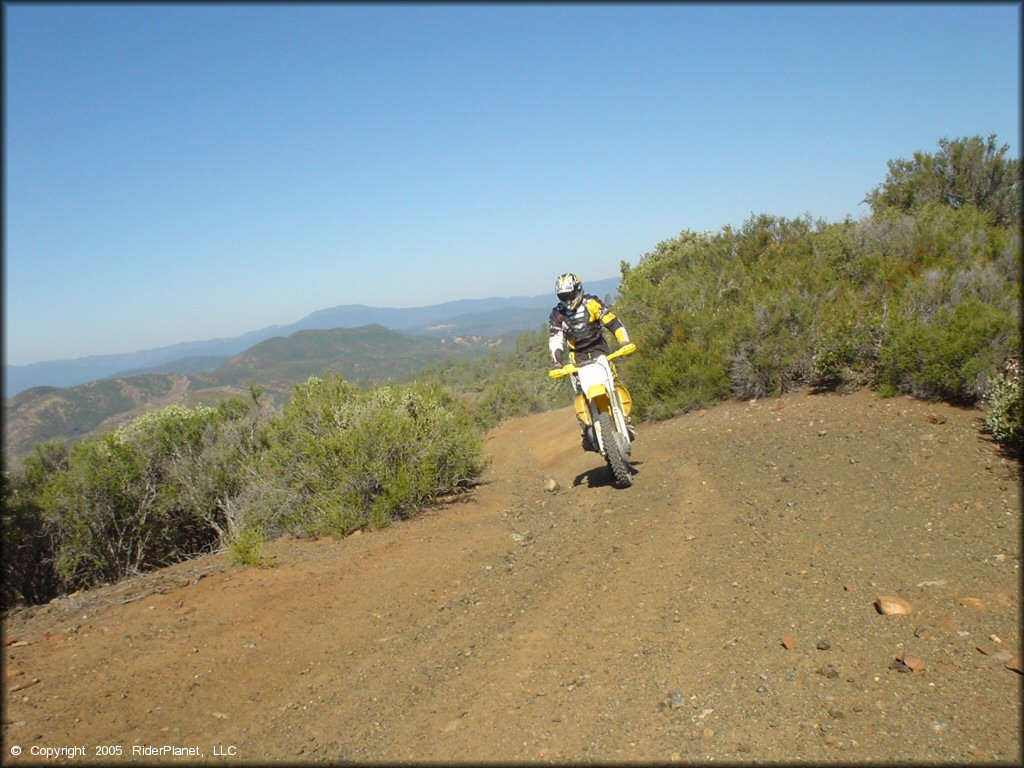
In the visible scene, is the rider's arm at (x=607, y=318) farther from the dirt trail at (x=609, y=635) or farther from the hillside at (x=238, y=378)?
the hillside at (x=238, y=378)

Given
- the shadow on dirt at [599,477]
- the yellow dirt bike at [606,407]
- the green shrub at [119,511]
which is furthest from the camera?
the green shrub at [119,511]

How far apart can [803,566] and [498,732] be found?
8.74ft

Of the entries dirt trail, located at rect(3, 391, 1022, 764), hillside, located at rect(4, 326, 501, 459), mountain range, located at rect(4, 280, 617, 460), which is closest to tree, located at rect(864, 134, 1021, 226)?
mountain range, located at rect(4, 280, 617, 460)

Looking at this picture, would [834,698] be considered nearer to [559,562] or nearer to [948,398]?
[559,562]

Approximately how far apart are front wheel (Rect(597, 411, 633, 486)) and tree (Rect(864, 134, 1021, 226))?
13450 mm

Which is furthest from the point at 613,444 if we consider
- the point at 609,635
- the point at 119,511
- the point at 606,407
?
the point at 119,511

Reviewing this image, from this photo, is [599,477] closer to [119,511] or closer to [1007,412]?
[1007,412]

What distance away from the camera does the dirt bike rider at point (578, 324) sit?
7262 millimetres

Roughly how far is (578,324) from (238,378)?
68.3 meters

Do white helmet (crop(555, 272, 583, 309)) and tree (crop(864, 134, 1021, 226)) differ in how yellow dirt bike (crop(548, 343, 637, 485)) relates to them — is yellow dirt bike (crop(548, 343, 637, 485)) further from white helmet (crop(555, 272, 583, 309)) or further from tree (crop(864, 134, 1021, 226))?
tree (crop(864, 134, 1021, 226))

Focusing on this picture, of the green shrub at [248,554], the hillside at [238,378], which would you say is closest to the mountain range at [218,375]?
the hillside at [238,378]

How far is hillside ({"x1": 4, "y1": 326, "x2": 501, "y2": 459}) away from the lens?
25.9 metres

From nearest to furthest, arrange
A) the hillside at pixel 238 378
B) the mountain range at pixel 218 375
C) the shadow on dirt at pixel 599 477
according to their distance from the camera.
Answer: the shadow on dirt at pixel 599 477, the hillside at pixel 238 378, the mountain range at pixel 218 375

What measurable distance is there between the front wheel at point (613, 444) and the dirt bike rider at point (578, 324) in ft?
1.02
